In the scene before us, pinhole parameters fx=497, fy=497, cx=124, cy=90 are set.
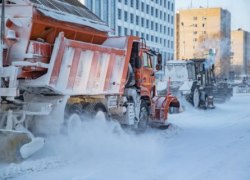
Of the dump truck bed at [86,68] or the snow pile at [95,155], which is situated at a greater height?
the dump truck bed at [86,68]

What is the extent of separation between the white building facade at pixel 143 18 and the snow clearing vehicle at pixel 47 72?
158ft

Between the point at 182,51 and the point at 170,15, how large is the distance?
54.5ft

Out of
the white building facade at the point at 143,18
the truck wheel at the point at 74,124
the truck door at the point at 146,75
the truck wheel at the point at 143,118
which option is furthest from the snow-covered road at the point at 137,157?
the white building facade at the point at 143,18

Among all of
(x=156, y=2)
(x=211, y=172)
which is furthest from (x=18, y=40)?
(x=156, y=2)

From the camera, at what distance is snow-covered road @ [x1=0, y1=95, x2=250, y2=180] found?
26.8ft

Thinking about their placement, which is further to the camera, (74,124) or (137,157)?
(74,124)

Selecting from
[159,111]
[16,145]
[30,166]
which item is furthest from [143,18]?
[30,166]

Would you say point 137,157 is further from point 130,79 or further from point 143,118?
point 143,118

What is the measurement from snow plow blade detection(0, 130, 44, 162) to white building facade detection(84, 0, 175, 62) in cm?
5109

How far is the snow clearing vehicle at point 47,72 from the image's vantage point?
9.28 metres

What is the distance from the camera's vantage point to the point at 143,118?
571 inches

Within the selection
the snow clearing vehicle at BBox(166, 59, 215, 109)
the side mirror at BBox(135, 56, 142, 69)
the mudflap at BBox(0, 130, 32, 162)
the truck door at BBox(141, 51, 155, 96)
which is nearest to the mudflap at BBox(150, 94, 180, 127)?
the truck door at BBox(141, 51, 155, 96)

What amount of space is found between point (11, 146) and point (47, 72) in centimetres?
175

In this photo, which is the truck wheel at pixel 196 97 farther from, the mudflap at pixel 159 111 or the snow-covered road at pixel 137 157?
the snow-covered road at pixel 137 157
